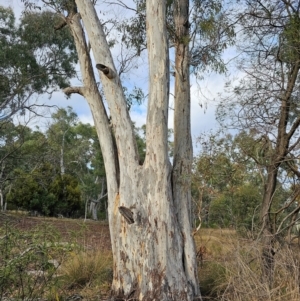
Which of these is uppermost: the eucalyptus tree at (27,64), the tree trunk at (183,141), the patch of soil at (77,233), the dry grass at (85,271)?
the eucalyptus tree at (27,64)

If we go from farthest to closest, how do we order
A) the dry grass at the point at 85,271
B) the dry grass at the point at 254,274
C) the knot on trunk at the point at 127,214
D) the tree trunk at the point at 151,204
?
the dry grass at the point at 85,271
the knot on trunk at the point at 127,214
the tree trunk at the point at 151,204
the dry grass at the point at 254,274

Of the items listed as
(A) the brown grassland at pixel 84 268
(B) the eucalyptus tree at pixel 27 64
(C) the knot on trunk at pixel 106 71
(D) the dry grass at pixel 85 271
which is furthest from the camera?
(B) the eucalyptus tree at pixel 27 64

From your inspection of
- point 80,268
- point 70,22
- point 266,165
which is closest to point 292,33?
point 266,165

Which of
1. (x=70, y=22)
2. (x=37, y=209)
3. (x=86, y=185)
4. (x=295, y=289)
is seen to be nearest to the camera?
(x=295, y=289)

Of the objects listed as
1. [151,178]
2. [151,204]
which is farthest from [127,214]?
[151,178]

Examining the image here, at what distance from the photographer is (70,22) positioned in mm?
7973

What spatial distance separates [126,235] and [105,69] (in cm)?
229

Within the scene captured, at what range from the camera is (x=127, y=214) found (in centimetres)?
630

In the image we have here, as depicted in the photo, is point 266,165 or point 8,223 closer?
point 8,223

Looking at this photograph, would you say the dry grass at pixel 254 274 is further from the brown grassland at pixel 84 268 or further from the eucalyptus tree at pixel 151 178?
the eucalyptus tree at pixel 151 178

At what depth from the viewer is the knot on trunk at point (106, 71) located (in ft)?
22.1

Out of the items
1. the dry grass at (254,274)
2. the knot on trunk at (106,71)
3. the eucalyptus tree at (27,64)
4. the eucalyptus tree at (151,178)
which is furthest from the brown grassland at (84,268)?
the eucalyptus tree at (27,64)

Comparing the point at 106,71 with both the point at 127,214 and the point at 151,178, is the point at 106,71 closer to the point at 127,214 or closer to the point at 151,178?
the point at 151,178

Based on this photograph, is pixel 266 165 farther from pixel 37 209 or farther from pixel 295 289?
pixel 37 209
